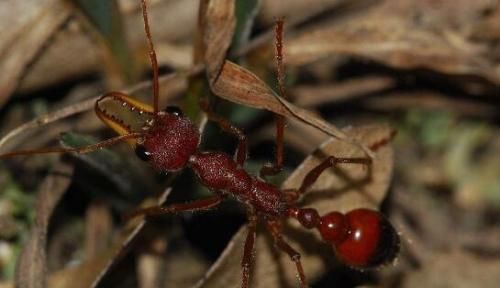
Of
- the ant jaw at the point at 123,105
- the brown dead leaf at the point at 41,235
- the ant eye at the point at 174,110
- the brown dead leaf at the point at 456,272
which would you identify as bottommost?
the brown dead leaf at the point at 456,272

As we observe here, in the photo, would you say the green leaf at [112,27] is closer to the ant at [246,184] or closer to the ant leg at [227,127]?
the ant at [246,184]

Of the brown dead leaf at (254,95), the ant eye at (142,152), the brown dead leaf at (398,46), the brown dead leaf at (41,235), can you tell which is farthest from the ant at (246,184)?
the brown dead leaf at (398,46)

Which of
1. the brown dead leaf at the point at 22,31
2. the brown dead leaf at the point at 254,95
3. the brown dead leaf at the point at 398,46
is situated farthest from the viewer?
the brown dead leaf at the point at 398,46

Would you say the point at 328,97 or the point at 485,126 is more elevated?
the point at 328,97

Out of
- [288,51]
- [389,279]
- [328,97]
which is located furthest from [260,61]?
[389,279]

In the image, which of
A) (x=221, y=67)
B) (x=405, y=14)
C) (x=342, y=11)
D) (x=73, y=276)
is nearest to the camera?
(x=221, y=67)

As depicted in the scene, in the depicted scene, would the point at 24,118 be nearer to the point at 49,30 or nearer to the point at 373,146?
the point at 49,30

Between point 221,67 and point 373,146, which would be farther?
point 373,146
